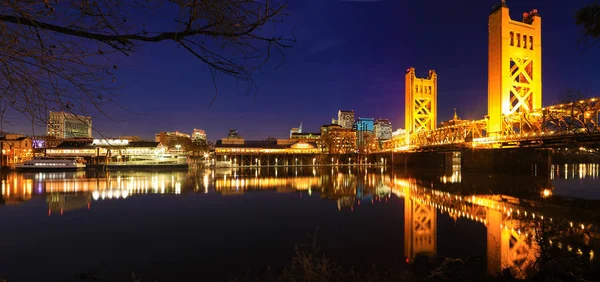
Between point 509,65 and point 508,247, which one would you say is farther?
point 509,65

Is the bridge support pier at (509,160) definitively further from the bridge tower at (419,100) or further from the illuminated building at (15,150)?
the illuminated building at (15,150)

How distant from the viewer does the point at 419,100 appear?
68250 millimetres

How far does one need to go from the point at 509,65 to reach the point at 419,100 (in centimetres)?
3363

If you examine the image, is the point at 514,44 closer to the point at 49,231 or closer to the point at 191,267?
the point at 191,267

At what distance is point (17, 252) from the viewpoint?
9617 mm

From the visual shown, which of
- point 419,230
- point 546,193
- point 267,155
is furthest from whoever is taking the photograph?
point 267,155

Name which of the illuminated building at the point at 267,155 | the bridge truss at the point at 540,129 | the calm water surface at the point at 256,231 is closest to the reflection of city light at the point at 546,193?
the calm water surface at the point at 256,231

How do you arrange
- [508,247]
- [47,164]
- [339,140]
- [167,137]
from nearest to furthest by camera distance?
[508,247], [47,164], [339,140], [167,137]

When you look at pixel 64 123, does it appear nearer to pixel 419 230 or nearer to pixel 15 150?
pixel 419 230

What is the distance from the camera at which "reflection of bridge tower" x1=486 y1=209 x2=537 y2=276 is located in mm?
7770

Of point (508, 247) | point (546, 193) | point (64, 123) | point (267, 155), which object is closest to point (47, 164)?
point (267, 155)

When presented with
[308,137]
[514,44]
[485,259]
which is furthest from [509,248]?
[308,137]

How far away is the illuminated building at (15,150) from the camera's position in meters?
61.7

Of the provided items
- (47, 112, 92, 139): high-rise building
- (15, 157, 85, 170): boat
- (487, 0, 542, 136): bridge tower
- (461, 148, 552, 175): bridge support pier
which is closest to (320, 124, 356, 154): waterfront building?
(461, 148, 552, 175): bridge support pier
